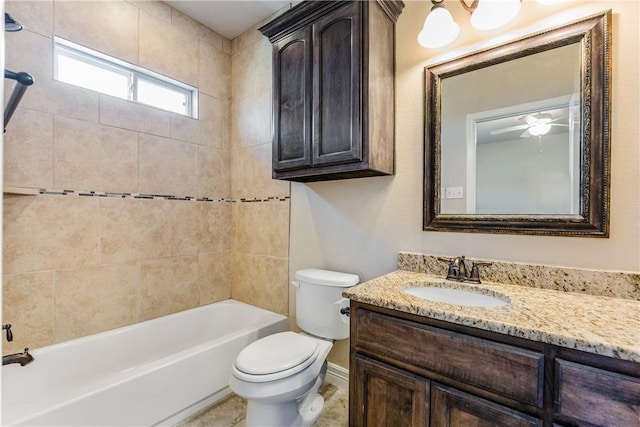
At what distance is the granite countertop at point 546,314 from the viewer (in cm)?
92

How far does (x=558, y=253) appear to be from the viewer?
1.41 metres

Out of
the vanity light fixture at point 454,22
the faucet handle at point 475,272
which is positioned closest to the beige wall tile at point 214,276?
the faucet handle at point 475,272

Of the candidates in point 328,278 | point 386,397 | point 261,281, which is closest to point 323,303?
point 328,278

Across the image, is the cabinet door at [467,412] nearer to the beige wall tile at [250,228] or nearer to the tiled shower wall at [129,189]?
the tiled shower wall at [129,189]

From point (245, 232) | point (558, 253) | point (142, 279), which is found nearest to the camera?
point (558, 253)

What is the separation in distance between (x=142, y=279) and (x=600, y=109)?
266 cm

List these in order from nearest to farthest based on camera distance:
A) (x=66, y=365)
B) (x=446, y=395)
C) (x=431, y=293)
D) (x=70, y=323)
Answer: (x=446, y=395)
(x=431, y=293)
(x=66, y=365)
(x=70, y=323)

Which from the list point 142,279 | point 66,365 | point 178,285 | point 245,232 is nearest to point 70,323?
point 66,365

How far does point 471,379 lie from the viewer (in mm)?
1083

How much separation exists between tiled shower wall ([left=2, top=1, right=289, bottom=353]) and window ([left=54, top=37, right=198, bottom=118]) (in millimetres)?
68

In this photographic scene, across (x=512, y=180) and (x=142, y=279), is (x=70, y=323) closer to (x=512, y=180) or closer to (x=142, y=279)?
(x=142, y=279)

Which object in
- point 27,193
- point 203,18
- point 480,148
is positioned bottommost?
point 27,193

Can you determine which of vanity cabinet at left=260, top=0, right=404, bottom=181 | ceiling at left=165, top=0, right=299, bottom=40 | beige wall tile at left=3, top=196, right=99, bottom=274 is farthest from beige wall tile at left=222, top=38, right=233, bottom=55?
beige wall tile at left=3, top=196, right=99, bottom=274

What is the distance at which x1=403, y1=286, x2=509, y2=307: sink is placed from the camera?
4.64 ft
